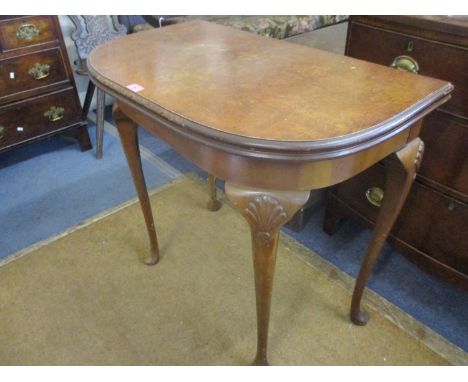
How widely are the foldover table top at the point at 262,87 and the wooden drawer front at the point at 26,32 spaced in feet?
3.05

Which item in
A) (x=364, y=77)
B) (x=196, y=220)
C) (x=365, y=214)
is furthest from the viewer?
(x=196, y=220)

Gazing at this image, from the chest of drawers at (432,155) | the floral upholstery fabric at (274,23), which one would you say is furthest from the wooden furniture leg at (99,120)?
the chest of drawers at (432,155)

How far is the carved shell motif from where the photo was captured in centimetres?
69

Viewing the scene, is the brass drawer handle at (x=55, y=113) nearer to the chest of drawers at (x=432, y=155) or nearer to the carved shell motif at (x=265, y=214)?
the chest of drawers at (x=432, y=155)

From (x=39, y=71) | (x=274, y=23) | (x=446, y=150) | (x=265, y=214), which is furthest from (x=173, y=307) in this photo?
(x=274, y=23)

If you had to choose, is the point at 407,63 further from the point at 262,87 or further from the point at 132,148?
the point at 132,148

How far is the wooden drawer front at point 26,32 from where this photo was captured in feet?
5.51

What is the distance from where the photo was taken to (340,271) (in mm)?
1372

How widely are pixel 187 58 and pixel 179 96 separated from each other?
0.73ft

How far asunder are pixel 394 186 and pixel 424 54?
13.5 inches

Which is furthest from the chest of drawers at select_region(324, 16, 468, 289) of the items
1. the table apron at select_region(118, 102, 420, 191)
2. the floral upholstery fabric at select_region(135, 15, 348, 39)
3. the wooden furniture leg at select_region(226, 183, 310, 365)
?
the floral upholstery fabric at select_region(135, 15, 348, 39)
